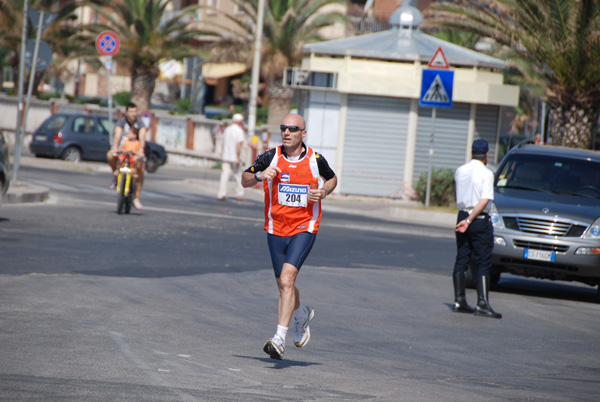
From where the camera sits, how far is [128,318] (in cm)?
879

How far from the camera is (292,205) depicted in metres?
7.81

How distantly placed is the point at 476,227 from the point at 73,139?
26263 mm

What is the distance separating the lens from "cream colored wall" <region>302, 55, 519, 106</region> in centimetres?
2922

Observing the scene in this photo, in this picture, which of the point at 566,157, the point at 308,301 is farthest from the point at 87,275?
the point at 566,157

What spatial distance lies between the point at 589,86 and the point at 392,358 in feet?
57.1

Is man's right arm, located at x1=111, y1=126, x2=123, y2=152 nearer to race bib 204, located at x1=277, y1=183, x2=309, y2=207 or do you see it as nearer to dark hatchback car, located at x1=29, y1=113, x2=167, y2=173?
race bib 204, located at x1=277, y1=183, x2=309, y2=207

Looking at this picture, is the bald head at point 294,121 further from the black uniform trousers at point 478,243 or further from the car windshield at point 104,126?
the car windshield at point 104,126

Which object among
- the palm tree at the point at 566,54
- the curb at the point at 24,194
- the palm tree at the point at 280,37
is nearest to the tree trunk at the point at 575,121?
the palm tree at the point at 566,54

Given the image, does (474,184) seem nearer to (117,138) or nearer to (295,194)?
(295,194)

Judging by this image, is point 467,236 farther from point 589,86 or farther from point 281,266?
point 589,86

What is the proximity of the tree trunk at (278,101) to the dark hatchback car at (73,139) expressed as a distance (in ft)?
38.6

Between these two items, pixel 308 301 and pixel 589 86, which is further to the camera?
pixel 589 86

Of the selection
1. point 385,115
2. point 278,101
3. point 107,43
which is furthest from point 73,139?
point 278,101

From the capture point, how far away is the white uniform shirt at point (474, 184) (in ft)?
35.8
